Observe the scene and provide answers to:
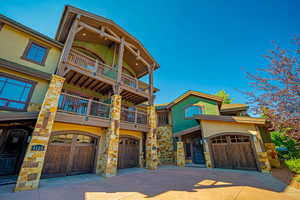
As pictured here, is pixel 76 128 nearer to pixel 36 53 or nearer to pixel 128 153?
pixel 128 153

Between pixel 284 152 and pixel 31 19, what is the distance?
27478 millimetres

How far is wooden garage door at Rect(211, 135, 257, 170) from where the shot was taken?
30.3 ft

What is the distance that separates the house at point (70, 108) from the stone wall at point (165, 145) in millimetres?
3485

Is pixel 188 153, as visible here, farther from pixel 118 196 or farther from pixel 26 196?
pixel 26 196

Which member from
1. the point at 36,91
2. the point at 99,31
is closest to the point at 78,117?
the point at 36,91

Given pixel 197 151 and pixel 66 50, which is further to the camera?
pixel 197 151

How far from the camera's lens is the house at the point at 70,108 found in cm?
619

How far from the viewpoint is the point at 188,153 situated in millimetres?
13367

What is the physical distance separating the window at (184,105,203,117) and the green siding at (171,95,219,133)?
0.40m

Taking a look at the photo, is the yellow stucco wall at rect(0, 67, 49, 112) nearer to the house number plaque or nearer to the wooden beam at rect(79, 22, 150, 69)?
the house number plaque

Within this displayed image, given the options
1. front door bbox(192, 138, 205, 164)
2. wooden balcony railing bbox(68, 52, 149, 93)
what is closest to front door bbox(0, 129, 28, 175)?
wooden balcony railing bbox(68, 52, 149, 93)

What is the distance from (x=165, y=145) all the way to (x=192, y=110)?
16.5ft

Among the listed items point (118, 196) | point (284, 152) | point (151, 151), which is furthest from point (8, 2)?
point (284, 152)

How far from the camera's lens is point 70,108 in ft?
25.9
